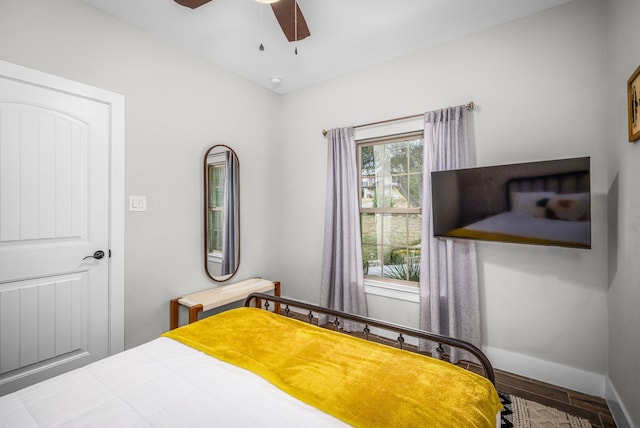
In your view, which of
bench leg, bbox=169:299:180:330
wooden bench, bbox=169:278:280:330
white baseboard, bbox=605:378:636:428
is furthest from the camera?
bench leg, bbox=169:299:180:330

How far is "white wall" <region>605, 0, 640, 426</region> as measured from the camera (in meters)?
1.61

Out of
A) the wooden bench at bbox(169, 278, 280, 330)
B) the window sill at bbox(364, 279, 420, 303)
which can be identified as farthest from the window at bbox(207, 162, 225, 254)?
the window sill at bbox(364, 279, 420, 303)

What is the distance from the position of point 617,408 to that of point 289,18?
3228 millimetres

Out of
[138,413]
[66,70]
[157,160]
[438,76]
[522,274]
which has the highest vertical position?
[438,76]

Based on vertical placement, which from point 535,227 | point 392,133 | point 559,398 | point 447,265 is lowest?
point 559,398

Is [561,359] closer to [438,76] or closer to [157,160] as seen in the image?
[438,76]

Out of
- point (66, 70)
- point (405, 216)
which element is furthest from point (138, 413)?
point (405, 216)

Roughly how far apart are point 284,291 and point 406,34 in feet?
10.3

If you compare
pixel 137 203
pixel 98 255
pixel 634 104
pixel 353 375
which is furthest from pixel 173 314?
pixel 634 104

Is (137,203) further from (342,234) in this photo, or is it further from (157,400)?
(342,234)

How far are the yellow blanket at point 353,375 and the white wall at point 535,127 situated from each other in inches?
53.8

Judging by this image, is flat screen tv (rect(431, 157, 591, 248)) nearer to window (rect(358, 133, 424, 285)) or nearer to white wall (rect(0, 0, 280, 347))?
window (rect(358, 133, 424, 285))

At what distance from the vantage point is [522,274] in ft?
7.70

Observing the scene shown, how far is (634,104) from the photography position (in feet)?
5.23
